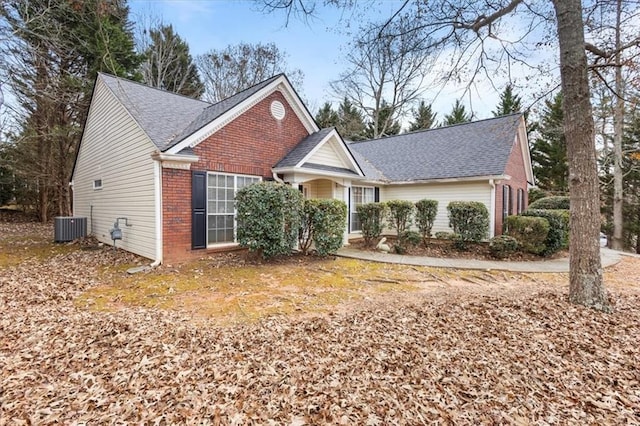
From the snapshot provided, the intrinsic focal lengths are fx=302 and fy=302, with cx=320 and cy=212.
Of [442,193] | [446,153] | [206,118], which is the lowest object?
[442,193]

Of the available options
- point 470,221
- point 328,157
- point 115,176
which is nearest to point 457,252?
point 470,221

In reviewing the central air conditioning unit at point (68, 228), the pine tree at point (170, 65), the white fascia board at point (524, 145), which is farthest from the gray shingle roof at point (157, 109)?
the white fascia board at point (524, 145)

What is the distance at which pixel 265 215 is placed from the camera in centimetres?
771

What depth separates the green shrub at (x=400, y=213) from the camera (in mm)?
11164

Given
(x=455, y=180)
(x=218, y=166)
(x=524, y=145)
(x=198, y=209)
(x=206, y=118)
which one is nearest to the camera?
(x=198, y=209)

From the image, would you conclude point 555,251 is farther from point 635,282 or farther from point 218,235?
→ point 218,235

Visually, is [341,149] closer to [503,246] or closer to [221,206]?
[221,206]

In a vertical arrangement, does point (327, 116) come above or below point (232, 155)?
above

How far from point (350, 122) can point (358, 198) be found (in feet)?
59.1

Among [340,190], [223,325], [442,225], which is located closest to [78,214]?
[340,190]

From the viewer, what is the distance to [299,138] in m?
11.0

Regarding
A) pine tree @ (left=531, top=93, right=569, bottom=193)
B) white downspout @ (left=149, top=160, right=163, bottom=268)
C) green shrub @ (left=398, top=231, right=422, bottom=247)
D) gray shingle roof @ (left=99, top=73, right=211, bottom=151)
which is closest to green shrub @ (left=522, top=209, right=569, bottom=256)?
green shrub @ (left=398, top=231, right=422, bottom=247)

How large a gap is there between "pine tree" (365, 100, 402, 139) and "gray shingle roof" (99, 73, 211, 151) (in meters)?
19.2

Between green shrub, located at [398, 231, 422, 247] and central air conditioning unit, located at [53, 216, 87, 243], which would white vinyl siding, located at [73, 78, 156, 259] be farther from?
green shrub, located at [398, 231, 422, 247]
